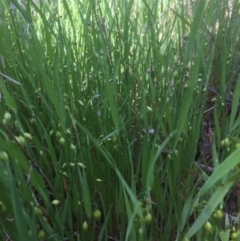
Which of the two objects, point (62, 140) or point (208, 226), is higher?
point (62, 140)

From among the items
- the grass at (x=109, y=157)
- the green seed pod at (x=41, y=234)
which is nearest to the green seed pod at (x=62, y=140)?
the grass at (x=109, y=157)

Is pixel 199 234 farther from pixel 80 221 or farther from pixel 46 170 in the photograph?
pixel 46 170

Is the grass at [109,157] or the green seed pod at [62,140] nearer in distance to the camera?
the grass at [109,157]

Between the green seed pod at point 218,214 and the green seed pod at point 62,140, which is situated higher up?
the green seed pod at point 62,140

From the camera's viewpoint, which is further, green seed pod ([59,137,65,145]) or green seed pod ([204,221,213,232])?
green seed pod ([59,137,65,145])

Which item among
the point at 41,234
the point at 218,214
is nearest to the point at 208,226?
the point at 218,214

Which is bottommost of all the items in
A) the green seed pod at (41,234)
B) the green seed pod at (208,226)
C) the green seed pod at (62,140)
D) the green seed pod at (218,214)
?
the green seed pod at (208,226)

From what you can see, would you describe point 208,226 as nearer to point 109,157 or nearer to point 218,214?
point 218,214

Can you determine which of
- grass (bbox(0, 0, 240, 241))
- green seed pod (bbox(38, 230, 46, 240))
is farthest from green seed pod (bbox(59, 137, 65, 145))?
green seed pod (bbox(38, 230, 46, 240))

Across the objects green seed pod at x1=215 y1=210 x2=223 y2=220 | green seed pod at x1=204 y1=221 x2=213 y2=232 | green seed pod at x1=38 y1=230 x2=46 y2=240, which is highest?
green seed pod at x1=38 y1=230 x2=46 y2=240

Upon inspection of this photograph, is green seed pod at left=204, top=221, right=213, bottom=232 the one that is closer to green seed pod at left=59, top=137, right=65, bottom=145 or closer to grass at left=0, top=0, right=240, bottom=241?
grass at left=0, top=0, right=240, bottom=241

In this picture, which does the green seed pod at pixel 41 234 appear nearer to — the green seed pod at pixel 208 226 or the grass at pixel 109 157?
the grass at pixel 109 157

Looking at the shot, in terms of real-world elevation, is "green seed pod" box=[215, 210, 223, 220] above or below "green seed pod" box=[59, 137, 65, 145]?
below

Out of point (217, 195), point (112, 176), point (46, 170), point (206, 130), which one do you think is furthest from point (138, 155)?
point (206, 130)
